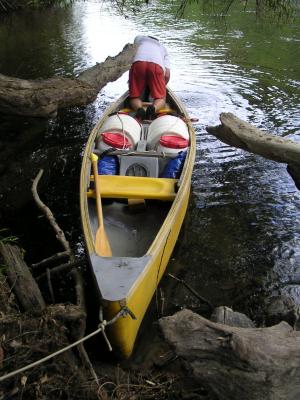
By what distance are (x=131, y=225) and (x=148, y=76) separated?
11.5ft

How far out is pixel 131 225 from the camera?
4.71 meters

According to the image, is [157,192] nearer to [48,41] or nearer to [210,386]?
[210,386]

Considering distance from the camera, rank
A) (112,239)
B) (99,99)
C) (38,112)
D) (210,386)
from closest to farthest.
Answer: (210,386), (112,239), (38,112), (99,99)

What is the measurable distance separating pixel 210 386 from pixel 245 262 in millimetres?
2504

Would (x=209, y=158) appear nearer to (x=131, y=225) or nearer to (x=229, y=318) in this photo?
(x=131, y=225)

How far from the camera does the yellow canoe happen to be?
10.8 ft

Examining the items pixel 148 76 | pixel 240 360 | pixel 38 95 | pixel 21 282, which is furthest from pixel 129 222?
pixel 148 76

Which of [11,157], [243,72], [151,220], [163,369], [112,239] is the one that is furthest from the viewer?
[243,72]

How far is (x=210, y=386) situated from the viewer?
2.69 m

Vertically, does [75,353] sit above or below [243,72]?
below

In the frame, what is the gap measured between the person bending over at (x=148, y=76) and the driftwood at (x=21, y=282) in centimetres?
400

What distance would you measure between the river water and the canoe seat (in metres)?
0.86

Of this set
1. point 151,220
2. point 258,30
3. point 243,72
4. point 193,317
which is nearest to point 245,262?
point 151,220

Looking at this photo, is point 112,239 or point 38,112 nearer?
point 112,239
